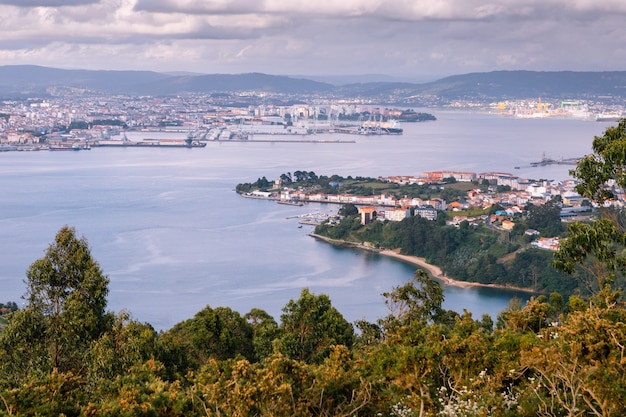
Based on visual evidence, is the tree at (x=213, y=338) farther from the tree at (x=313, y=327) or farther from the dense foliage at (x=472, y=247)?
the dense foliage at (x=472, y=247)

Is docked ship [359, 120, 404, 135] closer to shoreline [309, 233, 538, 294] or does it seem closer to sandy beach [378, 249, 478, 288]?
shoreline [309, 233, 538, 294]

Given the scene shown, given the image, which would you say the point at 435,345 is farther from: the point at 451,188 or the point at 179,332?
the point at 451,188

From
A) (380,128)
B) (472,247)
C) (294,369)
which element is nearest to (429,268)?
(472,247)

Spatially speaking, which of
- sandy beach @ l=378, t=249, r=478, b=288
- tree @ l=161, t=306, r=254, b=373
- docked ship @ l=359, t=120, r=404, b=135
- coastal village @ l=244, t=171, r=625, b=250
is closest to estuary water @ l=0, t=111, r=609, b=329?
sandy beach @ l=378, t=249, r=478, b=288

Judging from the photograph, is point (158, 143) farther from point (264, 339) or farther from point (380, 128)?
point (264, 339)

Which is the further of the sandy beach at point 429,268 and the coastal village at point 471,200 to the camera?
Answer: the coastal village at point 471,200

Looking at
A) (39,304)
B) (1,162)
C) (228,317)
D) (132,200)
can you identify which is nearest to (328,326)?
(228,317)

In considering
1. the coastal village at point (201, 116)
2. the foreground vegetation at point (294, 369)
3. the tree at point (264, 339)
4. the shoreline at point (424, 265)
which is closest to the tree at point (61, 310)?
the foreground vegetation at point (294, 369)
